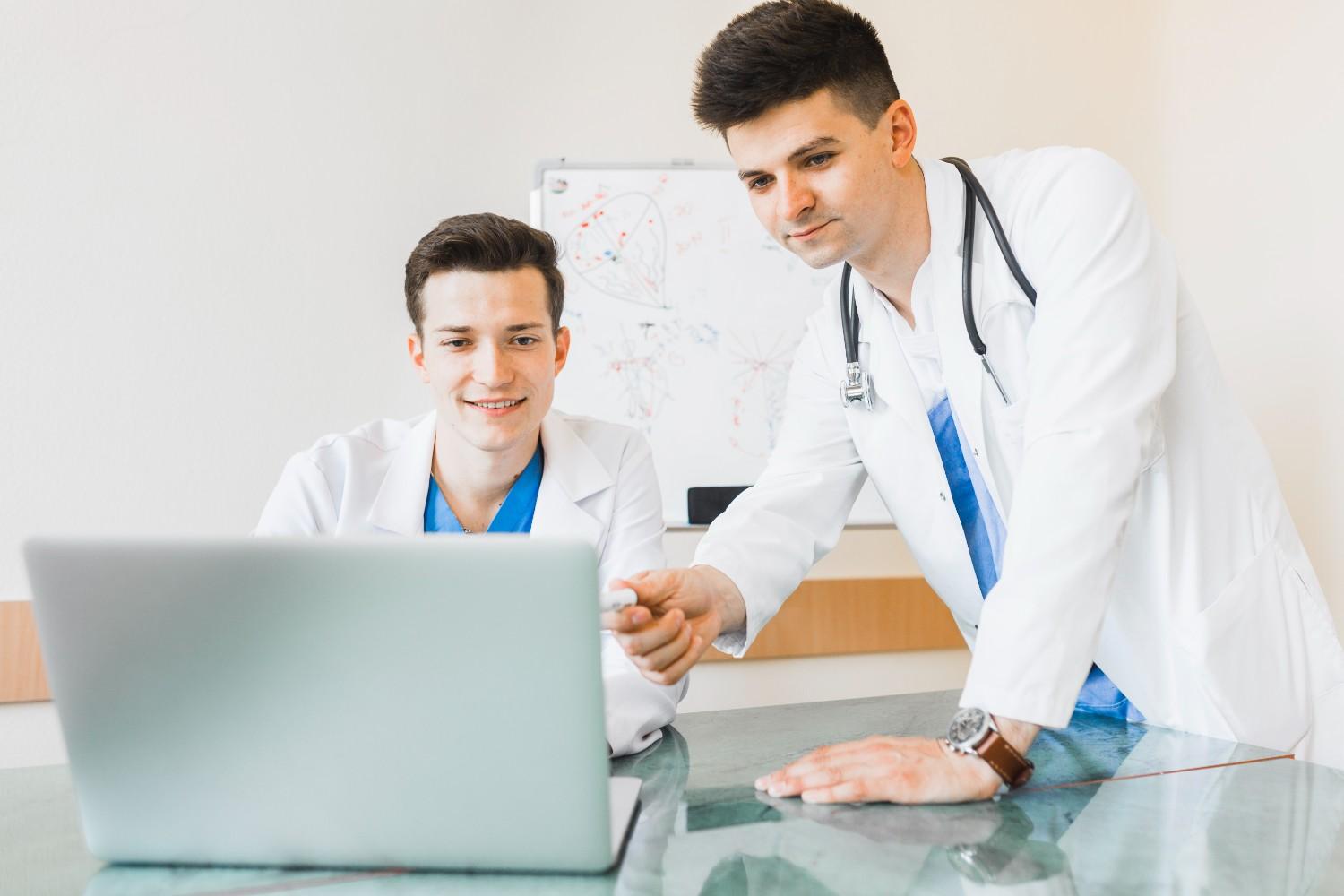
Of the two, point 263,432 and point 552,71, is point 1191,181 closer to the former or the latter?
point 552,71

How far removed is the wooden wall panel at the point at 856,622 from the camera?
103 inches

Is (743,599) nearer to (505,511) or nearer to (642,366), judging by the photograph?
(505,511)

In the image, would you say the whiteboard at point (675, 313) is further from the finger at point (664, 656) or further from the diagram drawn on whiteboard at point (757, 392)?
the finger at point (664, 656)

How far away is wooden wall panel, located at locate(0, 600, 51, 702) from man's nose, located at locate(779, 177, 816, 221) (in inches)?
71.4

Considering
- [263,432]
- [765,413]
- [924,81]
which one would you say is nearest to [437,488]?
[263,432]

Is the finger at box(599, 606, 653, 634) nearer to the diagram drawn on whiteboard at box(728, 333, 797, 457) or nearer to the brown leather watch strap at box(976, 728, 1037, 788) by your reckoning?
the brown leather watch strap at box(976, 728, 1037, 788)

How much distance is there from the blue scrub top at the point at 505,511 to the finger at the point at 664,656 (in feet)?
2.24

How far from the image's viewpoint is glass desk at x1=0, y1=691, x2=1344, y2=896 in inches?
29.5

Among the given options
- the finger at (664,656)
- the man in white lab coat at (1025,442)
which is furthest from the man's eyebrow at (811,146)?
the finger at (664,656)

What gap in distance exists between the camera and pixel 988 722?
1.00m

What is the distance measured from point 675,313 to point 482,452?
96cm

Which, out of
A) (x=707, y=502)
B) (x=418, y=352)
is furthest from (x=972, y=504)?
(x=707, y=502)

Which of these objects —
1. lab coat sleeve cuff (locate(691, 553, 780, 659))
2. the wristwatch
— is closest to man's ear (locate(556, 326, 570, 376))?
lab coat sleeve cuff (locate(691, 553, 780, 659))

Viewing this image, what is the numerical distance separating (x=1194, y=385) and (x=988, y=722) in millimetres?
659
